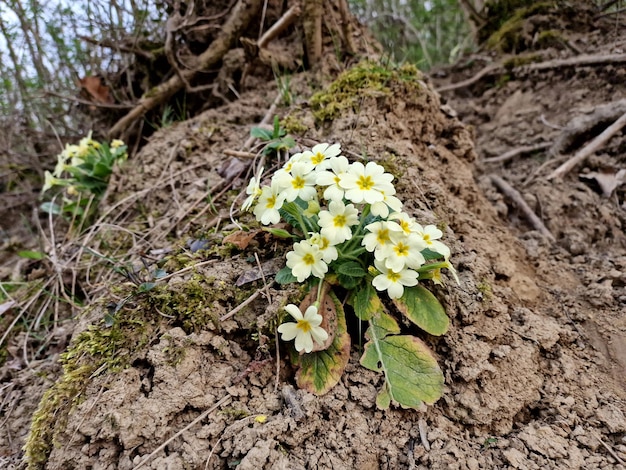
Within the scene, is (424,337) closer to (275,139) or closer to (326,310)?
(326,310)

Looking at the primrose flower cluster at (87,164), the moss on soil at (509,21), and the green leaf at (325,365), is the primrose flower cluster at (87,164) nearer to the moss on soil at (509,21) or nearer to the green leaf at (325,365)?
the green leaf at (325,365)

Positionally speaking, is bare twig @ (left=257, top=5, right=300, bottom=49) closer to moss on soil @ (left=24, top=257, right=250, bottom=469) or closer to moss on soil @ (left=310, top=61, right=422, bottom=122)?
moss on soil @ (left=310, top=61, right=422, bottom=122)

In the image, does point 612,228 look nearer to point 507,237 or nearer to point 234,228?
point 507,237

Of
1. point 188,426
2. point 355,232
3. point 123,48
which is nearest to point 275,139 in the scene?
point 355,232

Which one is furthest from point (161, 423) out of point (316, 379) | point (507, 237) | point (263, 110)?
point (263, 110)

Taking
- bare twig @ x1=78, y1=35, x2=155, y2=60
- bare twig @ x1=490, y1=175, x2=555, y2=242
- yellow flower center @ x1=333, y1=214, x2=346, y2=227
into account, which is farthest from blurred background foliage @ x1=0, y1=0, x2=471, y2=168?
yellow flower center @ x1=333, y1=214, x2=346, y2=227

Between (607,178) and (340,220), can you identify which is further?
(607,178)

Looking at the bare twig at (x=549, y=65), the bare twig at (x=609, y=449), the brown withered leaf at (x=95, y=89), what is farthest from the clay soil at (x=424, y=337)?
the brown withered leaf at (x=95, y=89)

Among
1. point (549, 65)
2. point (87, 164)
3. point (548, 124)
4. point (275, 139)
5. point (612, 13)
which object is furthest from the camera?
point (612, 13)
